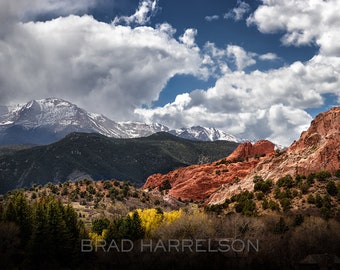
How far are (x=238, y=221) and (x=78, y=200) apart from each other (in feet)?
293

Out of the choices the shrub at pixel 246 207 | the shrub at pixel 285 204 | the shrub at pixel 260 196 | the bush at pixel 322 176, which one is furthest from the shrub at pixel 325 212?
the bush at pixel 322 176

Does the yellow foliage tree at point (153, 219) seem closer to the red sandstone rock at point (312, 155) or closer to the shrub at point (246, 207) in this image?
the shrub at point (246, 207)

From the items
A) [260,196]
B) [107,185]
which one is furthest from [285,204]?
[107,185]

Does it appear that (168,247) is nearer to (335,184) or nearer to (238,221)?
(238,221)

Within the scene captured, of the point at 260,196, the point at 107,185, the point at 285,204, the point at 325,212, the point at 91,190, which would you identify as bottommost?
the point at 325,212

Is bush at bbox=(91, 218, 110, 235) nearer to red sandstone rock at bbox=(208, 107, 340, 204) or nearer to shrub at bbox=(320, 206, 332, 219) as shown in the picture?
shrub at bbox=(320, 206, 332, 219)

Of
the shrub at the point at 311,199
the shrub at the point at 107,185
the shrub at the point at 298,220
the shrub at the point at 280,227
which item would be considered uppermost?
the shrub at the point at 107,185

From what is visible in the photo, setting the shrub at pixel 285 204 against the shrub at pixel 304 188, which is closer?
the shrub at pixel 285 204

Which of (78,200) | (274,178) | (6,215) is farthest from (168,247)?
(78,200)

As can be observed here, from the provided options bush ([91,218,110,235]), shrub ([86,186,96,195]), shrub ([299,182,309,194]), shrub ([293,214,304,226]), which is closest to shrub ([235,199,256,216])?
shrub ([293,214,304,226])

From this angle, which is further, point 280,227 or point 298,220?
point 298,220

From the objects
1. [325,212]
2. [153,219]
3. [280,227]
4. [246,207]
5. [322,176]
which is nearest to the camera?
[280,227]

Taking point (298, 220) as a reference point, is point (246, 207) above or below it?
above

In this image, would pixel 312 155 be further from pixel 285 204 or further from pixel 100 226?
pixel 100 226
